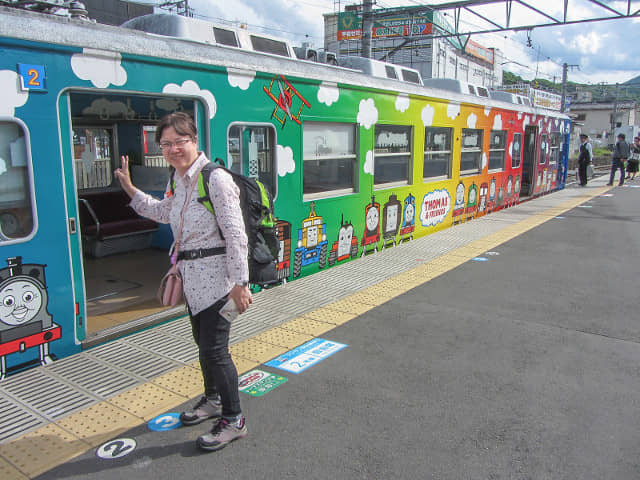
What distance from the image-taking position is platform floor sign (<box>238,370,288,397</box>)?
3566 millimetres

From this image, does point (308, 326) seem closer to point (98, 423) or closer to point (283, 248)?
point (283, 248)

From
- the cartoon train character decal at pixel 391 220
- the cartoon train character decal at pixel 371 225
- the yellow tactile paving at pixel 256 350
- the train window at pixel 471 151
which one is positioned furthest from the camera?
the train window at pixel 471 151

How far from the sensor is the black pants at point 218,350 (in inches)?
110

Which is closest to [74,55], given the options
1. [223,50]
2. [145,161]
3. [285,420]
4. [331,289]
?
[223,50]

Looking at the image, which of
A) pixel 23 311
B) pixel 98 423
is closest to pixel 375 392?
pixel 98 423

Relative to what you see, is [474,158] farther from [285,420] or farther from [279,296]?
[285,420]

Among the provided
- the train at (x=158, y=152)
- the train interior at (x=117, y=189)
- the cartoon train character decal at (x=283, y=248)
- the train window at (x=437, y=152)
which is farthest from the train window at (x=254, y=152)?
the train window at (x=437, y=152)

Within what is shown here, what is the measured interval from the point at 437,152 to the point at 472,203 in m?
2.22

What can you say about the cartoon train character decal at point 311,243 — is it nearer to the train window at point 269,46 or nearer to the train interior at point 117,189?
the train interior at point 117,189

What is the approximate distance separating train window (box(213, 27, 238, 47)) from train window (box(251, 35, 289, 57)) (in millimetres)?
286

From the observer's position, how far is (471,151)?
407 inches

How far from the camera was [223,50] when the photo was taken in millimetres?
4887

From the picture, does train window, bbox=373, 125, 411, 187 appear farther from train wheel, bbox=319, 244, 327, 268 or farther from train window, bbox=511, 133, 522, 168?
train window, bbox=511, 133, 522, 168

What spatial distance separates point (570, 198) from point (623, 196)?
6.24 feet
